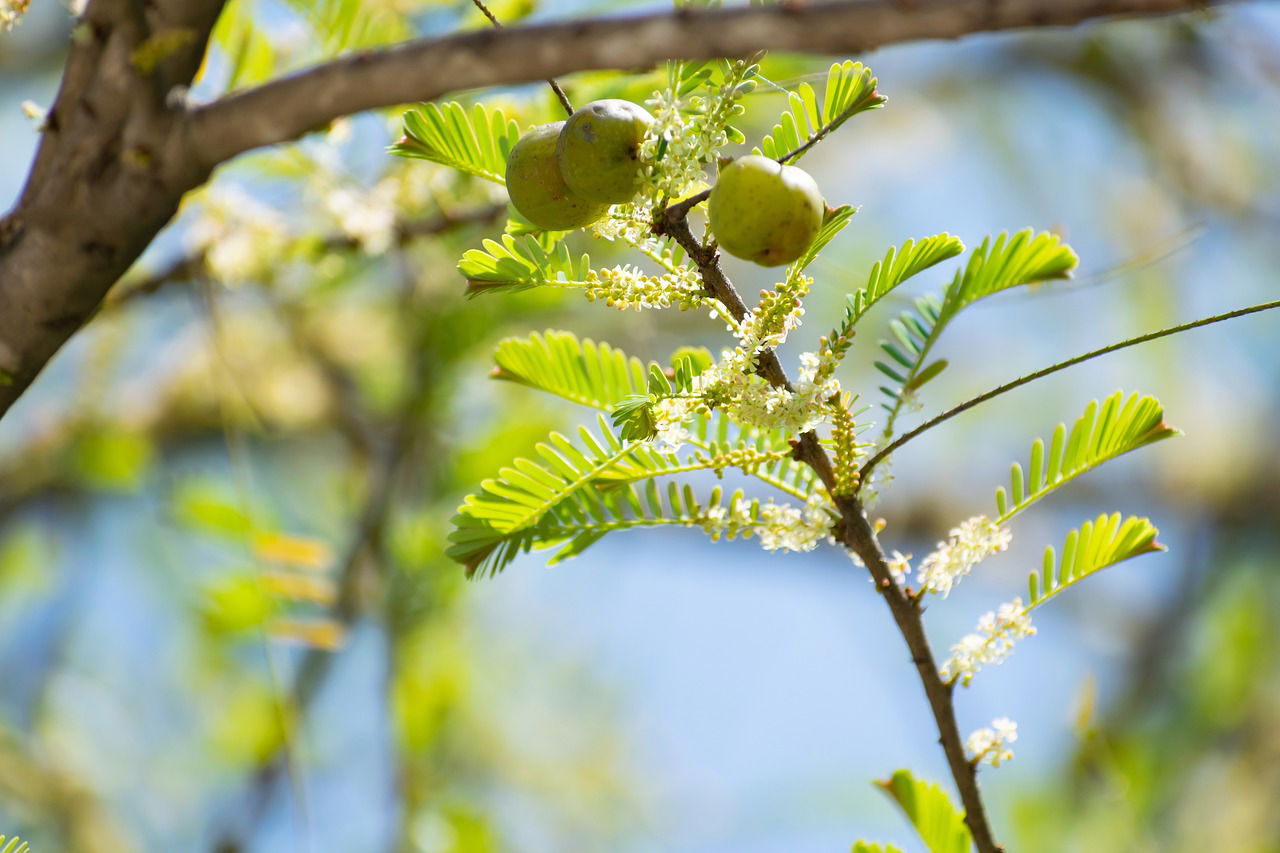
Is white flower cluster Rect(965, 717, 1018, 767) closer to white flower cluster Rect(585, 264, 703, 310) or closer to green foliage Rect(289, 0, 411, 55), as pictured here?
white flower cluster Rect(585, 264, 703, 310)

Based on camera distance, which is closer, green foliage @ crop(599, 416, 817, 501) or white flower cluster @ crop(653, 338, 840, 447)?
white flower cluster @ crop(653, 338, 840, 447)

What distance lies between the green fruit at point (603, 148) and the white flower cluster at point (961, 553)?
35 centimetres

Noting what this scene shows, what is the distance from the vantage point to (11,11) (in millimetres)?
833

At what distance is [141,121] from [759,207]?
1.29 feet

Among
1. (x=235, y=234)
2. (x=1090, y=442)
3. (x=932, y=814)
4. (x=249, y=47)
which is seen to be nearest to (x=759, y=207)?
(x=1090, y=442)

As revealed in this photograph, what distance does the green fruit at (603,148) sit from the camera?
2.16 feet

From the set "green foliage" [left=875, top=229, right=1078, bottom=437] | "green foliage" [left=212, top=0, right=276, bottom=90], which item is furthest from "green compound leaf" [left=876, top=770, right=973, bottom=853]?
"green foliage" [left=212, top=0, right=276, bottom=90]

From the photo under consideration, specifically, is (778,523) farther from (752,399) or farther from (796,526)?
(752,399)

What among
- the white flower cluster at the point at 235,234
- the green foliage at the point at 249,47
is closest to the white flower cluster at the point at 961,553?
the green foliage at the point at 249,47

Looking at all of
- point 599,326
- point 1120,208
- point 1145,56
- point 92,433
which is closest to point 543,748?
point 599,326

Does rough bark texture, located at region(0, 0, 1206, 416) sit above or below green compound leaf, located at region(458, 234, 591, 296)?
below

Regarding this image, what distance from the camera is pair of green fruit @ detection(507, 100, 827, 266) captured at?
640mm

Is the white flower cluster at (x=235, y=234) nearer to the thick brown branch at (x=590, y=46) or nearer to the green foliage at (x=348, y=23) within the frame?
the green foliage at (x=348, y=23)

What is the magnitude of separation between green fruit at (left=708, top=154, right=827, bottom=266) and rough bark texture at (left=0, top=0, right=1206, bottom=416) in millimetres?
163
